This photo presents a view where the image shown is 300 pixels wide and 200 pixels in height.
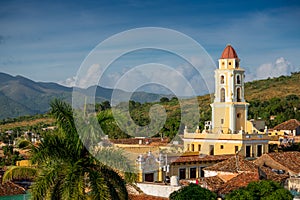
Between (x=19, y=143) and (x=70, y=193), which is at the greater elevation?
(x=19, y=143)

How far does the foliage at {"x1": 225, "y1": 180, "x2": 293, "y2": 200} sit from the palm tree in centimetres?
495

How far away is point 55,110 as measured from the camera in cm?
1566

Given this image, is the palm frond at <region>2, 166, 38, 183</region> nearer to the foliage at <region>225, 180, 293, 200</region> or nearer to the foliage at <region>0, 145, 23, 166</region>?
the foliage at <region>225, 180, 293, 200</region>

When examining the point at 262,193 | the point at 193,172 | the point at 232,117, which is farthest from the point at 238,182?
the point at 232,117

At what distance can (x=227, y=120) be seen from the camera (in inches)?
1491

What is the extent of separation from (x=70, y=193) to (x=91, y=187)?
0.51m

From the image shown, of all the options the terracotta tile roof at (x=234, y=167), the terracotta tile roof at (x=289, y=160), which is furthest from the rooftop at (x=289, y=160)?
the terracotta tile roof at (x=234, y=167)

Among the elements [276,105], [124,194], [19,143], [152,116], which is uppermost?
[276,105]

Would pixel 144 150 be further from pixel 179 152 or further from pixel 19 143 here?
pixel 19 143

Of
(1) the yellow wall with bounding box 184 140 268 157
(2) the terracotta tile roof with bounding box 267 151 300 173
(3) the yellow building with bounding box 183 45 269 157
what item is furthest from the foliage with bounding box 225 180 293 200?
(3) the yellow building with bounding box 183 45 269 157

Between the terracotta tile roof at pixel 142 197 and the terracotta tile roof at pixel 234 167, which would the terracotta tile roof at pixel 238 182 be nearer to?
the terracotta tile roof at pixel 234 167

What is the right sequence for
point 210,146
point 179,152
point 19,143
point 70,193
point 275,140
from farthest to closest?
point 275,140 → point 210,146 → point 179,152 → point 19,143 → point 70,193

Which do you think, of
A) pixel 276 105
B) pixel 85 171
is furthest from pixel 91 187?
pixel 276 105

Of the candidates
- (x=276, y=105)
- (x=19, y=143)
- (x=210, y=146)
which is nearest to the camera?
(x=19, y=143)
